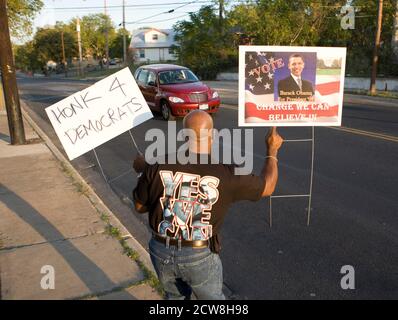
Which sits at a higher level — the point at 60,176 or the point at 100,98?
the point at 100,98

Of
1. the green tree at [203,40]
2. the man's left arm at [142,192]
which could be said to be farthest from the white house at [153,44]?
the man's left arm at [142,192]

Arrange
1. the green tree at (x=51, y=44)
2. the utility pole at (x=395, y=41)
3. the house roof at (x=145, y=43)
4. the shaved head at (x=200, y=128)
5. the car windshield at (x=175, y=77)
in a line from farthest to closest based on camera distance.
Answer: the house roof at (x=145, y=43) < the green tree at (x=51, y=44) < the utility pole at (x=395, y=41) < the car windshield at (x=175, y=77) < the shaved head at (x=200, y=128)

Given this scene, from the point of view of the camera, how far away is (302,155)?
28.6 ft

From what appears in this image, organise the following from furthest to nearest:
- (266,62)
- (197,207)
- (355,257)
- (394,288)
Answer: (266,62) → (355,257) → (394,288) → (197,207)

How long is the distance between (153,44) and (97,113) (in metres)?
87.2

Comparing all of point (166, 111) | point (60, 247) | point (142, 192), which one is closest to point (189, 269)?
point (142, 192)

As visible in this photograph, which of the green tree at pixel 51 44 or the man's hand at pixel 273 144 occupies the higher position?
the green tree at pixel 51 44

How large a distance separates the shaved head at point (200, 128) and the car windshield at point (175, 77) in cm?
1223

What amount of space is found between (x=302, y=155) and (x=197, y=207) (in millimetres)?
6759

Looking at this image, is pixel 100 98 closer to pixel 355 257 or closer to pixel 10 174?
pixel 355 257

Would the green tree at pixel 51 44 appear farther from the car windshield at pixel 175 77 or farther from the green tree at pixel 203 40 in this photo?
the car windshield at pixel 175 77

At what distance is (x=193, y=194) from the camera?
2320mm

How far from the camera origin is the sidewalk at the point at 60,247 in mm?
3699

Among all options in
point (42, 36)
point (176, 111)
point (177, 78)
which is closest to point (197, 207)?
point (176, 111)
